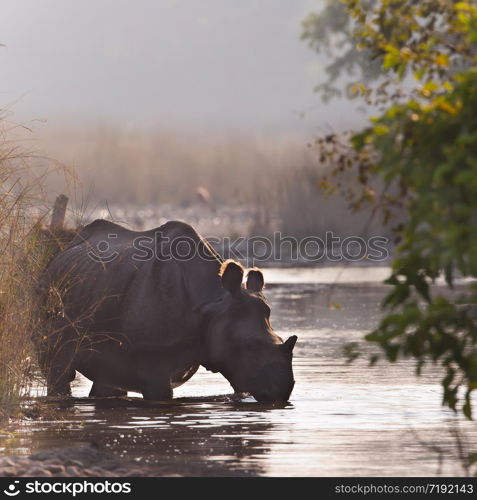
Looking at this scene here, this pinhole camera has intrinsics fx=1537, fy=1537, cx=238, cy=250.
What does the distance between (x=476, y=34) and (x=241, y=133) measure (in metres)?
145

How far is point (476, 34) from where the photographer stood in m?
6.13

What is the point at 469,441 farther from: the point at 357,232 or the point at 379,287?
the point at 357,232

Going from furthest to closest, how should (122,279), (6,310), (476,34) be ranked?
(122,279) → (6,310) → (476,34)

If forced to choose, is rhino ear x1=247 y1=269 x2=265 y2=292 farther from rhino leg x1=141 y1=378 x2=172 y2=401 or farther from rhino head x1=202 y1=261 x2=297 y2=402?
rhino leg x1=141 y1=378 x2=172 y2=401

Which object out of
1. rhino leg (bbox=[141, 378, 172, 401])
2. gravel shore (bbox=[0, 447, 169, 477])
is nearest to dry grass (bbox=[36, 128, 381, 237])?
Answer: rhino leg (bbox=[141, 378, 172, 401])

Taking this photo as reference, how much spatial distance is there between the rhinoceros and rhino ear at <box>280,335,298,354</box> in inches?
0.5

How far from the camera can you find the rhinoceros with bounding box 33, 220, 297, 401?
1093 centimetres

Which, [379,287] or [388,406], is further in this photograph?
[379,287]

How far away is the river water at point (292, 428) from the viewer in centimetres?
800

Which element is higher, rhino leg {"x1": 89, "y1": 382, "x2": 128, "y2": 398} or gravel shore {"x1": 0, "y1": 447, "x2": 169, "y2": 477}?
rhino leg {"x1": 89, "y1": 382, "x2": 128, "y2": 398}

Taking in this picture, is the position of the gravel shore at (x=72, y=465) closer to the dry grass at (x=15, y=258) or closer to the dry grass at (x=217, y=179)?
the dry grass at (x=15, y=258)

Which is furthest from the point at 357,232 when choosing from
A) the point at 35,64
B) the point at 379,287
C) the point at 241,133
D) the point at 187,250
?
the point at 35,64

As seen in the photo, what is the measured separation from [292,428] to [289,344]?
1367 millimetres
